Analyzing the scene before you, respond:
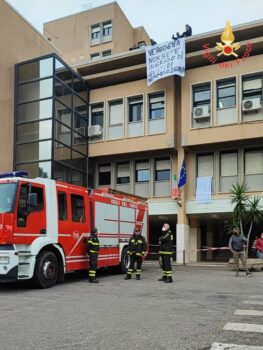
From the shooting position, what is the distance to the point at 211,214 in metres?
24.7

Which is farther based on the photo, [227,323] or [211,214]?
[211,214]

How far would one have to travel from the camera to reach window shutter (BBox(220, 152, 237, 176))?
24578 millimetres

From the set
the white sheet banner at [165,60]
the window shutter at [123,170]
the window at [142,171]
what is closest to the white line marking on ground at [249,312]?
the white sheet banner at [165,60]

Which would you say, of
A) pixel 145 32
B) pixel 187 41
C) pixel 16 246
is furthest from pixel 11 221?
pixel 145 32

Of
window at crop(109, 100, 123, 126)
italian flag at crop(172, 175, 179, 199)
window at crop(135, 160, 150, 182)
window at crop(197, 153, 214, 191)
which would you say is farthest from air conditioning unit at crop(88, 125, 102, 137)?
window at crop(197, 153, 214, 191)

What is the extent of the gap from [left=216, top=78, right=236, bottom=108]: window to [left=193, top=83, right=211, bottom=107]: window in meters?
0.52

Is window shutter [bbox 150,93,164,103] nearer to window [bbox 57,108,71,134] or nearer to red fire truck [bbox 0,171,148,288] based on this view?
window [bbox 57,108,71,134]

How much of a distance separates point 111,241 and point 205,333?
9.15 metres

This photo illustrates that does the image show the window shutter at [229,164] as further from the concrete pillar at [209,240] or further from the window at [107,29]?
the window at [107,29]

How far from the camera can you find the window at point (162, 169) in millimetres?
26172

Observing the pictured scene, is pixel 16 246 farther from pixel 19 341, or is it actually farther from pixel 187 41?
pixel 187 41

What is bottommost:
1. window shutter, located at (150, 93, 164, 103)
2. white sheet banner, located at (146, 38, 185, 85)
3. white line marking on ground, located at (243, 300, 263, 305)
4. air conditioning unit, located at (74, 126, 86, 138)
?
white line marking on ground, located at (243, 300, 263, 305)

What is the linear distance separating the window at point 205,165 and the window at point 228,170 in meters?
0.52

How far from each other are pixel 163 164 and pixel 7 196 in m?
15.3
